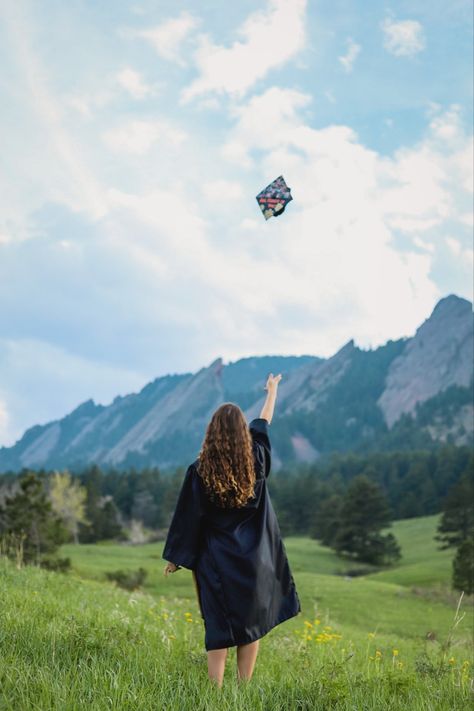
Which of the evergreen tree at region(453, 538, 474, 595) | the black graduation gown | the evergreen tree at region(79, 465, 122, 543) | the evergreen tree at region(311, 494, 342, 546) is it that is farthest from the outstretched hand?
the evergreen tree at region(79, 465, 122, 543)

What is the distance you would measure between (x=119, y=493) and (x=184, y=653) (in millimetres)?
101752

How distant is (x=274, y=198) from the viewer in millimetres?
8633

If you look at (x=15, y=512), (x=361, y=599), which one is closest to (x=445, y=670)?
(x=361, y=599)

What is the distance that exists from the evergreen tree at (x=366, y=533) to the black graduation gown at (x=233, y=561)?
5667 centimetres

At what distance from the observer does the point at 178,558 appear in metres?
5.04

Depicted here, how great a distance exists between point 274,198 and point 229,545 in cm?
532

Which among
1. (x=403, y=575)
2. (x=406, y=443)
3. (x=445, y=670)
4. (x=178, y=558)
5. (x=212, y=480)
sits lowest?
(x=403, y=575)

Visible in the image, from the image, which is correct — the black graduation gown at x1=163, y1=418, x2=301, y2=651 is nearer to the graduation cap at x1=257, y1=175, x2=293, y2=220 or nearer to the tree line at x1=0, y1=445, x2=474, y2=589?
the graduation cap at x1=257, y1=175, x2=293, y2=220

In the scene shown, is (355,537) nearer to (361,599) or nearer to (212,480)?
(361,599)

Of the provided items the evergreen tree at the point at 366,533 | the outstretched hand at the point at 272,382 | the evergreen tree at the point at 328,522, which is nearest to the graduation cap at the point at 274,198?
the outstretched hand at the point at 272,382

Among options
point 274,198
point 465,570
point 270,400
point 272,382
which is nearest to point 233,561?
point 270,400

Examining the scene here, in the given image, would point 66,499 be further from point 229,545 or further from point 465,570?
point 229,545

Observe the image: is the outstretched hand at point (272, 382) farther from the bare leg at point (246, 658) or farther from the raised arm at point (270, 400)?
the bare leg at point (246, 658)

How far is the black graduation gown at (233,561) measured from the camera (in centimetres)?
485
